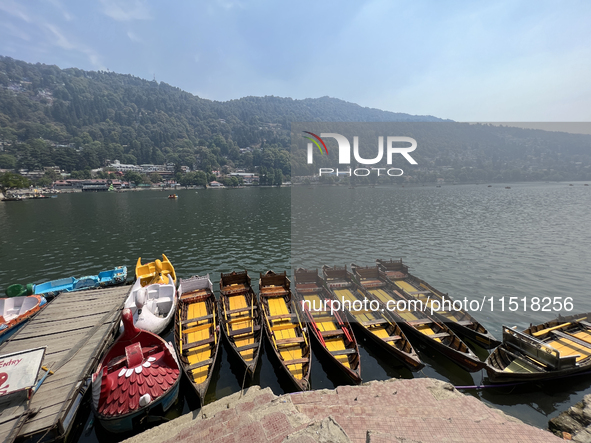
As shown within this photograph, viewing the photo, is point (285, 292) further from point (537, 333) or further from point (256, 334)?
point (537, 333)

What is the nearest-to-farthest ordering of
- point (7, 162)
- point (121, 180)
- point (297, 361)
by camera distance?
point (297, 361) < point (7, 162) < point (121, 180)

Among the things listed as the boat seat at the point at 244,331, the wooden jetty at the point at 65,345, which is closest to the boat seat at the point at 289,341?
the boat seat at the point at 244,331

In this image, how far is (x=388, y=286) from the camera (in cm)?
1994

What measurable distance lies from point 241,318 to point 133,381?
673 cm

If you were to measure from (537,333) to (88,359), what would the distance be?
904 inches

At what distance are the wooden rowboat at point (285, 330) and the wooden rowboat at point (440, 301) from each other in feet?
27.5

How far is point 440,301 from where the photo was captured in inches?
681

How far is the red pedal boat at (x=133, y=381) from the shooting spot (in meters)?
9.32

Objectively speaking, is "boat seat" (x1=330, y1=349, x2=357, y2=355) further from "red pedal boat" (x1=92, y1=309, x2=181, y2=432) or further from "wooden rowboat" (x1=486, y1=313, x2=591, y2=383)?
"red pedal boat" (x1=92, y1=309, x2=181, y2=432)

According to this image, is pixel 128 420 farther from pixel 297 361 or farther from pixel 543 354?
pixel 543 354

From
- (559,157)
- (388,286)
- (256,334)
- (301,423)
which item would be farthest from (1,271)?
(559,157)

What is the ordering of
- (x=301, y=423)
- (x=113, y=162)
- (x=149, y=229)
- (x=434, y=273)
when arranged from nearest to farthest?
(x=301, y=423) < (x=434, y=273) < (x=149, y=229) < (x=113, y=162)

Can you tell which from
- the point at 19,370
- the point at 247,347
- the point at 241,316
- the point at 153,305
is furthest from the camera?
the point at 153,305

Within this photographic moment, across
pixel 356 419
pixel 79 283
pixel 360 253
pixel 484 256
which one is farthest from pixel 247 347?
pixel 484 256
